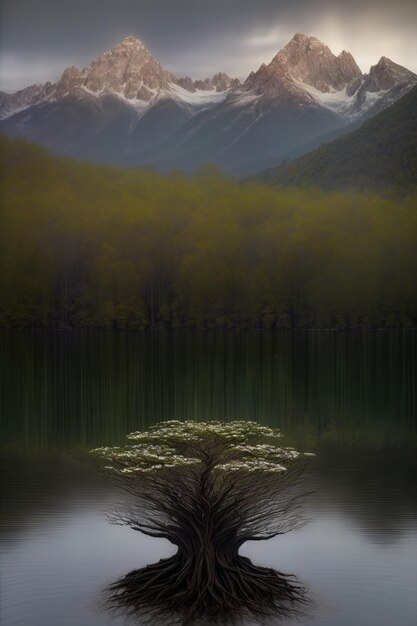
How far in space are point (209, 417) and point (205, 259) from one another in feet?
115

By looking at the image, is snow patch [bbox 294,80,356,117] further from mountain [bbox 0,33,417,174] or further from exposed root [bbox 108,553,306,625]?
exposed root [bbox 108,553,306,625]

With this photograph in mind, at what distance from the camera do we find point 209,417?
13.4 metres

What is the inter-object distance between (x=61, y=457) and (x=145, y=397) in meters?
4.96

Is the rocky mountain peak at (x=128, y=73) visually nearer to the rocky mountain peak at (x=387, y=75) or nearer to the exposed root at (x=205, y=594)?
the rocky mountain peak at (x=387, y=75)

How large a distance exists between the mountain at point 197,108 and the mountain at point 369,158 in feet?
13.2

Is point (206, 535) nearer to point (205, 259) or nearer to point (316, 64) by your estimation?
point (205, 259)

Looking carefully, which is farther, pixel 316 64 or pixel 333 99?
pixel 333 99

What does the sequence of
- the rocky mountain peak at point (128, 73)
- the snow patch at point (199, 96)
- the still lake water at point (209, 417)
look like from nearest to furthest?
the still lake water at point (209, 417) → the rocky mountain peak at point (128, 73) → the snow patch at point (199, 96)

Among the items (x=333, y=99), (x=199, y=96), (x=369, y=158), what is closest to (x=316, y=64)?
(x=333, y=99)

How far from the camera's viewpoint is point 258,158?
64312 millimetres

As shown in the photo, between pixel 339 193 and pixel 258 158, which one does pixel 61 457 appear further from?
pixel 258 158

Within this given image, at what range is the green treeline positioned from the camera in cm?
4550

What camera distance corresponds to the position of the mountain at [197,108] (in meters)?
62.1

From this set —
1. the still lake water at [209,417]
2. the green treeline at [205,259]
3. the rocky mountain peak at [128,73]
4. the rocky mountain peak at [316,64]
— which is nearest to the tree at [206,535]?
the still lake water at [209,417]
